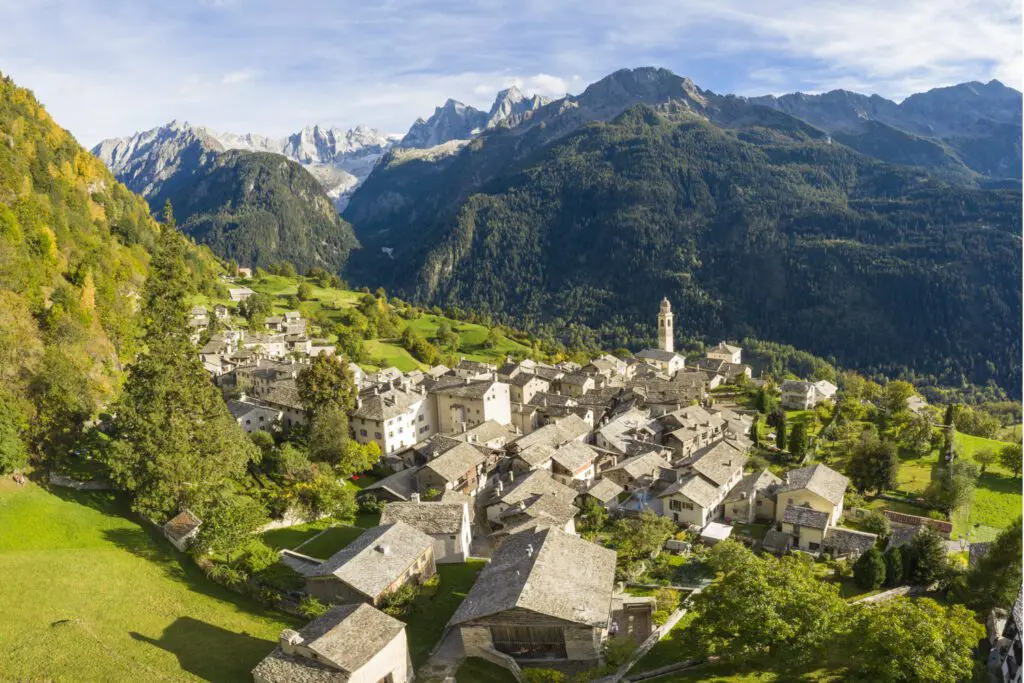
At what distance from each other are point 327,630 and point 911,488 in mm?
55187

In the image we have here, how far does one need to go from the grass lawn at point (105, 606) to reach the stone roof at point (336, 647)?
2065 millimetres

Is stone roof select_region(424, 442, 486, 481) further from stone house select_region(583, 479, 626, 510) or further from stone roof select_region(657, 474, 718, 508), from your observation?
stone roof select_region(657, 474, 718, 508)

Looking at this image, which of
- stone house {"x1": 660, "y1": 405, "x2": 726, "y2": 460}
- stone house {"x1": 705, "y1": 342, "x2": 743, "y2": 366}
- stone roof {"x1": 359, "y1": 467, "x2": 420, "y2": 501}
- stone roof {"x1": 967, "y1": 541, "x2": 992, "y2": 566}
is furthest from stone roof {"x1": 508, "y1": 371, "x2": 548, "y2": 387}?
stone roof {"x1": 967, "y1": 541, "x2": 992, "y2": 566}

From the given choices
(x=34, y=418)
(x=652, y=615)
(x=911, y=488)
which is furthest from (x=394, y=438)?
(x=911, y=488)

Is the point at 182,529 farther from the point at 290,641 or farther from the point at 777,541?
the point at 777,541

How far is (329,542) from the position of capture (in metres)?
47.0

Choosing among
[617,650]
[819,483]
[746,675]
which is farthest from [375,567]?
[819,483]

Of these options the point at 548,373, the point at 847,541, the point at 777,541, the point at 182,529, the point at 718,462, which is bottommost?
the point at 777,541

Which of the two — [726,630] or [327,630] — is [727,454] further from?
[327,630]

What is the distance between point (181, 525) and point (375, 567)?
13.6 m

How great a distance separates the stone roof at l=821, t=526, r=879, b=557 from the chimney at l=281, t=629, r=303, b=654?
122 feet

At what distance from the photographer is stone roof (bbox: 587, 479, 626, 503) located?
5541 centimetres

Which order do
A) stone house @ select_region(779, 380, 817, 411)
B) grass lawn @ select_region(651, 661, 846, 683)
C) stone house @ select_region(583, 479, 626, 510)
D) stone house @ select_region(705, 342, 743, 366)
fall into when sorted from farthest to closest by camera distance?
1. stone house @ select_region(705, 342, 743, 366)
2. stone house @ select_region(779, 380, 817, 411)
3. stone house @ select_region(583, 479, 626, 510)
4. grass lawn @ select_region(651, 661, 846, 683)

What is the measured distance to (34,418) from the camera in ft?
146
